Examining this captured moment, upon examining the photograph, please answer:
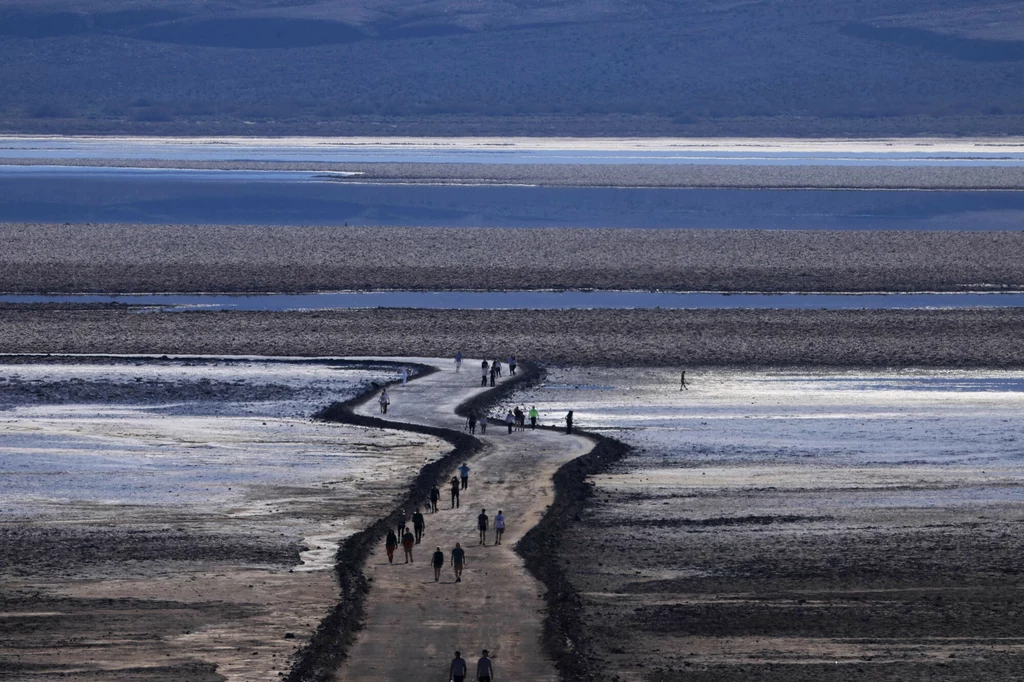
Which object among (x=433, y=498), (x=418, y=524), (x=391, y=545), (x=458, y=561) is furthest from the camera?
(x=433, y=498)

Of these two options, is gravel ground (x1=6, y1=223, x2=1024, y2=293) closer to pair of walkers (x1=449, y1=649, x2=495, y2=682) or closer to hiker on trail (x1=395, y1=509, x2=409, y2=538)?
hiker on trail (x1=395, y1=509, x2=409, y2=538)

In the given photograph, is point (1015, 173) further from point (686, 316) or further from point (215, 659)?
point (215, 659)

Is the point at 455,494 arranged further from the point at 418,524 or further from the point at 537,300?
the point at 537,300

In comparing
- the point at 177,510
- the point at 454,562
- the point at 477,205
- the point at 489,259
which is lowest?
the point at 177,510

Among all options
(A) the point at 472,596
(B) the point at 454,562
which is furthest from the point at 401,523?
(A) the point at 472,596

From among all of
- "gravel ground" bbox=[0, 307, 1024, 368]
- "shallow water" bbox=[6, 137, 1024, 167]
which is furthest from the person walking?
"shallow water" bbox=[6, 137, 1024, 167]
